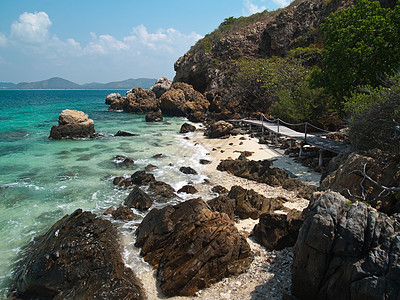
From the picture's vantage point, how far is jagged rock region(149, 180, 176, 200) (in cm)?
1222

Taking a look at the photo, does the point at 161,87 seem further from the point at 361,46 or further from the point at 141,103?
the point at 361,46

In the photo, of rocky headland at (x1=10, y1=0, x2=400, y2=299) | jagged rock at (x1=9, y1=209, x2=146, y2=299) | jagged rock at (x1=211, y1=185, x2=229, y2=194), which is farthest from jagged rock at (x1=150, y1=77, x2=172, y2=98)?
jagged rock at (x1=9, y1=209, x2=146, y2=299)

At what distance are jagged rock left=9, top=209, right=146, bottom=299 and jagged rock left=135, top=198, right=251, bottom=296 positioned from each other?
77cm

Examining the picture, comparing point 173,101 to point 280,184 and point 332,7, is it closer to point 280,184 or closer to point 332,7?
point 332,7

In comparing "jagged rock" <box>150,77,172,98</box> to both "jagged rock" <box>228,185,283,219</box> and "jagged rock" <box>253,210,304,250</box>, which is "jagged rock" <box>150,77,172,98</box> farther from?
"jagged rock" <box>253,210,304,250</box>

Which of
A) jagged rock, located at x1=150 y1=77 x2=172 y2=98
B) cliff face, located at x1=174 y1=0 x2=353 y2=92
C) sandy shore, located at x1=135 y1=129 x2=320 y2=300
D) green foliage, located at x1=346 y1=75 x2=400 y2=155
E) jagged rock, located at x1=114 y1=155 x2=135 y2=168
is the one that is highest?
cliff face, located at x1=174 y1=0 x2=353 y2=92

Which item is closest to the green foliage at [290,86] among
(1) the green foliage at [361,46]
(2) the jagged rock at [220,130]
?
(1) the green foliage at [361,46]

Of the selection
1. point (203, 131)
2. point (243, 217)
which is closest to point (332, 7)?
point (203, 131)

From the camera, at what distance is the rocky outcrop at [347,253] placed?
4.23m

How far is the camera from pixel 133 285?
6605 millimetres

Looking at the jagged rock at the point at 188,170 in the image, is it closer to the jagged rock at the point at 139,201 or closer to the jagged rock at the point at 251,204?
the jagged rock at the point at 139,201

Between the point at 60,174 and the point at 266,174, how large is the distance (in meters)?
11.5

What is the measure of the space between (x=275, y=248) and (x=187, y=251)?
8.15 ft

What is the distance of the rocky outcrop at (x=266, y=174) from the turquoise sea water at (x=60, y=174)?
1.98 m
